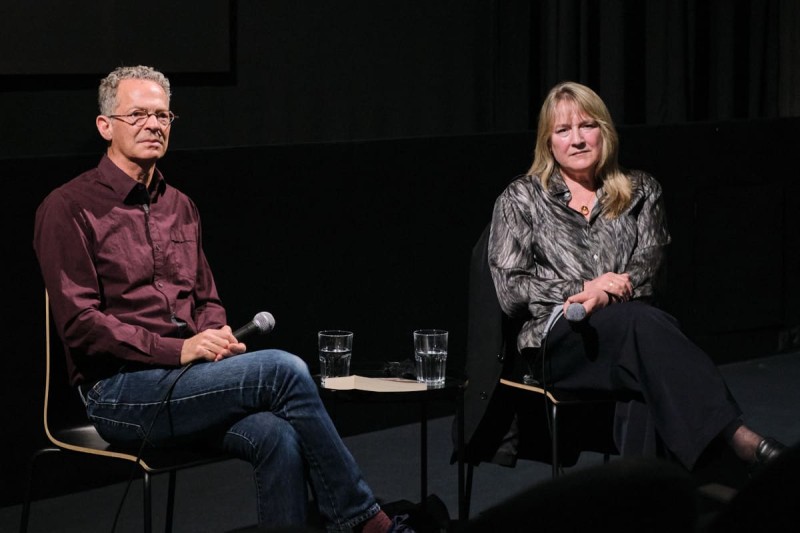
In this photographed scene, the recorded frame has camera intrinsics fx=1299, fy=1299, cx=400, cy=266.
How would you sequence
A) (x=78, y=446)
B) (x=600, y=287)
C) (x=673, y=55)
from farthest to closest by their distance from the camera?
(x=673, y=55) → (x=600, y=287) → (x=78, y=446)

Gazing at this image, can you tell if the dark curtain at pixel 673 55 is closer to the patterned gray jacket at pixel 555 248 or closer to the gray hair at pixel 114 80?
the patterned gray jacket at pixel 555 248

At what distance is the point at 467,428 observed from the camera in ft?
10.3

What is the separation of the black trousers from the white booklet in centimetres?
34

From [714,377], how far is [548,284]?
17.9 inches

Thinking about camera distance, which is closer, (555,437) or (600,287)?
(555,437)

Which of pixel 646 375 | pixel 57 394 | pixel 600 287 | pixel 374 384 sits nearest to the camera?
pixel 57 394

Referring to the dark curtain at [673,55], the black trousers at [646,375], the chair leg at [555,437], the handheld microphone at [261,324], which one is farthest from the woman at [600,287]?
the dark curtain at [673,55]

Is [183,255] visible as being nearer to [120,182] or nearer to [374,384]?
[120,182]

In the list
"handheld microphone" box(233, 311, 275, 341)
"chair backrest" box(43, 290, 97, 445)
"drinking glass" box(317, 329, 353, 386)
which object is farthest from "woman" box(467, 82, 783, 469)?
"chair backrest" box(43, 290, 97, 445)

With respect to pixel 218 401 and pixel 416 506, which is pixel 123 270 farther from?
pixel 416 506

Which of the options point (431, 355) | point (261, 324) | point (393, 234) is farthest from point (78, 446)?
point (393, 234)

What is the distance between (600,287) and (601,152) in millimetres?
396

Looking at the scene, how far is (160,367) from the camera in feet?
8.88

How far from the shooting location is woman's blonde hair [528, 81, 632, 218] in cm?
331
